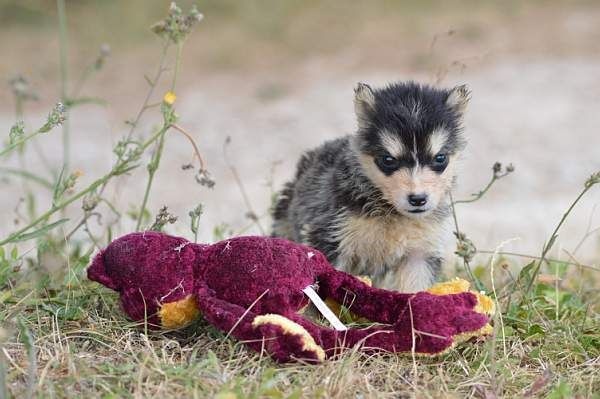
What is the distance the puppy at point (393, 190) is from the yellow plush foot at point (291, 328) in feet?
3.73

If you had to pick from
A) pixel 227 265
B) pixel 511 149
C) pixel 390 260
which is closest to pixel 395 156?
pixel 390 260

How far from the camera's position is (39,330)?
431 cm

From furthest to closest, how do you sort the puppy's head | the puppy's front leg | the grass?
the puppy's front leg, the puppy's head, the grass

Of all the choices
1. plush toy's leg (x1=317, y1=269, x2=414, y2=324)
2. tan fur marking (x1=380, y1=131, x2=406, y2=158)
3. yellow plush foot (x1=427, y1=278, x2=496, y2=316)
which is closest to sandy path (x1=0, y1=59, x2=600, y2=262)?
tan fur marking (x1=380, y1=131, x2=406, y2=158)

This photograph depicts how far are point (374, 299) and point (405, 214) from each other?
2.55 feet

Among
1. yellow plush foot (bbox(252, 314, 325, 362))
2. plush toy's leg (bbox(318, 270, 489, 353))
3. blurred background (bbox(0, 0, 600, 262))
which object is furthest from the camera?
blurred background (bbox(0, 0, 600, 262))

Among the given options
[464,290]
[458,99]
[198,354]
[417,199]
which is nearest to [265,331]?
[198,354]

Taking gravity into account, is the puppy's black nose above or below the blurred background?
below

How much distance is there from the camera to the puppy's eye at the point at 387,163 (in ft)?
15.9

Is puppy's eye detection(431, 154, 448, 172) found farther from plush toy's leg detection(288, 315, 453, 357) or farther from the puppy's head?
plush toy's leg detection(288, 315, 453, 357)

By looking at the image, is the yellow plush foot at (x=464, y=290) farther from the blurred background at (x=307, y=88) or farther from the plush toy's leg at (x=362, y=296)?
the blurred background at (x=307, y=88)

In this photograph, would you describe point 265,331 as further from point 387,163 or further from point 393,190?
point 387,163

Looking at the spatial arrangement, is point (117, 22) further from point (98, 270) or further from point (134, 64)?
point (98, 270)

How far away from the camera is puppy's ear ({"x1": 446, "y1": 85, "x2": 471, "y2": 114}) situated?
5.12 m
